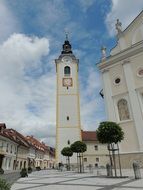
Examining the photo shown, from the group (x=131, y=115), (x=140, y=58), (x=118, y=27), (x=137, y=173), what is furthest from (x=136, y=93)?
(x=137, y=173)

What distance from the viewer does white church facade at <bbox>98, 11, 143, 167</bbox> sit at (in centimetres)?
2481

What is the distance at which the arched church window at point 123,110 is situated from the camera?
26.7 metres

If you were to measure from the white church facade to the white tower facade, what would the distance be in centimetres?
1938

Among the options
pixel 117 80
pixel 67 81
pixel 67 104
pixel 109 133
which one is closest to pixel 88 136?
pixel 67 104

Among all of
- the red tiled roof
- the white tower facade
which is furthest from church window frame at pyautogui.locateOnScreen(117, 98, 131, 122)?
the red tiled roof

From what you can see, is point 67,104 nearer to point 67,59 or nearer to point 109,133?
point 67,59

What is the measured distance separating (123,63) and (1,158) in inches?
1107

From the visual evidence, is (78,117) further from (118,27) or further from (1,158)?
(118,27)

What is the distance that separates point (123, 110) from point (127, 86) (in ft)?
10.8

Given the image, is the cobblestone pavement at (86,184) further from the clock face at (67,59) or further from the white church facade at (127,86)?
the clock face at (67,59)

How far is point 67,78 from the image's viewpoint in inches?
2131

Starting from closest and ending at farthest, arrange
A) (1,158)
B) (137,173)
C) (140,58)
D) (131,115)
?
(137,173) → (131,115) → (140,58) → (1,158)

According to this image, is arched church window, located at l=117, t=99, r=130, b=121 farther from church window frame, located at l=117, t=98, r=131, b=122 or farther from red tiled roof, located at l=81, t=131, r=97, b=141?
red tiled roof, located at l=81, t=131, r=97, b=141

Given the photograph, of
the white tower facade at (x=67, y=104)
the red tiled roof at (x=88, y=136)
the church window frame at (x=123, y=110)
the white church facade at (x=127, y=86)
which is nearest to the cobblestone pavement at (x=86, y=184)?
the white church facade at (x=127, y=86)
